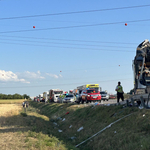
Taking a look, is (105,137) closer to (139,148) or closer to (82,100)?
(139,148)

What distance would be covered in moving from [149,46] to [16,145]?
32.0 feet

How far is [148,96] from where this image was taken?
12.7 meters

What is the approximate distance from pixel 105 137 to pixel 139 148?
311 centimetres

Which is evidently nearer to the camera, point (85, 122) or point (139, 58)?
point (139, 58)

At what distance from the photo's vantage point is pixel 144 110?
479 inches

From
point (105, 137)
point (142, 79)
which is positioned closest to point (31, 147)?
point (105, 137)

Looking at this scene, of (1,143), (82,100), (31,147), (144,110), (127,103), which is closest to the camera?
(31,147)

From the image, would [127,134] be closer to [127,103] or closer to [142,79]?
[127,103]

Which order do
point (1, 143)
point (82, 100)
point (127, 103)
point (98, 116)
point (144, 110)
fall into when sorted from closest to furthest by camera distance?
point (1, 143) < point (144, 110) < point (127, 103) < point (98, 116) < point (82, 100)

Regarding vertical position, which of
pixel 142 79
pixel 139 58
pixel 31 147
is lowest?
pixel 31 147

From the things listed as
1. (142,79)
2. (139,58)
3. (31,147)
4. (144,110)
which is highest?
(139,58)

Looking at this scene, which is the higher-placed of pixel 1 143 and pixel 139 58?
pixel 139 58

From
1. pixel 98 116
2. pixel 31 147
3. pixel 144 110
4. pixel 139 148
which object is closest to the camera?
pixel 139 148

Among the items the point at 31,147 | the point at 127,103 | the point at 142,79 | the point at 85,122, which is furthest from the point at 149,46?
the point at 31,147
